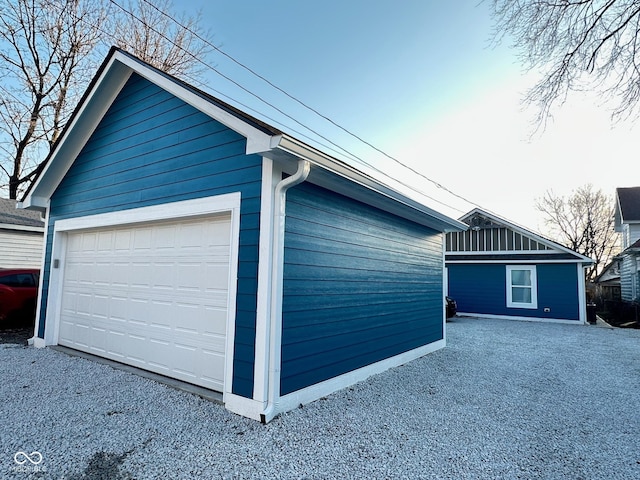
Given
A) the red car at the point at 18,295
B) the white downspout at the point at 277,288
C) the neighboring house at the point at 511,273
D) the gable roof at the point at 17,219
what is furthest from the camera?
the neighboring house at the point at 511,273

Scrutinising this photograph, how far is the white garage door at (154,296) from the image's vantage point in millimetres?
4312

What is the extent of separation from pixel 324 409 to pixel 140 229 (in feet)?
12.0

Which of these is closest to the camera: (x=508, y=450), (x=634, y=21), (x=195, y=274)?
(x=508, y=450)

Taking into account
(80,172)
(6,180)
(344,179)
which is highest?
(6,180)

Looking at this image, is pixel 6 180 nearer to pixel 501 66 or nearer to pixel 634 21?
pixel 501 66

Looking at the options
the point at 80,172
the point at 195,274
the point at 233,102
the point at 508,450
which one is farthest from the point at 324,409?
the point at 233,102

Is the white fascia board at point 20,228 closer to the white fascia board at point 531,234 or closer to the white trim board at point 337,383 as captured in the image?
the white trim board at point 337,383

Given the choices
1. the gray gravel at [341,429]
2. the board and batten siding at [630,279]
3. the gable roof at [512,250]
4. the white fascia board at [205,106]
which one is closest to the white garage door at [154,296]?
the gray gravel at [341,429]

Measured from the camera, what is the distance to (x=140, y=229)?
5340mm

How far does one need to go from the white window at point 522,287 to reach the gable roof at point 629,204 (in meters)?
7.36

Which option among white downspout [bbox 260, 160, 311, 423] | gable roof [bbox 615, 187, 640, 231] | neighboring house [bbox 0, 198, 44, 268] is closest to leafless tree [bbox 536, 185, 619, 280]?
gable roof [bbox 615, 187, 640, 231]

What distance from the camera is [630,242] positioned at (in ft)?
54.9

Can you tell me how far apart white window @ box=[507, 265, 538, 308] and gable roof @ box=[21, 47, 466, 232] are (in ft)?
24.0

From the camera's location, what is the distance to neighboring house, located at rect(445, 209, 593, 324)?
1255cm
